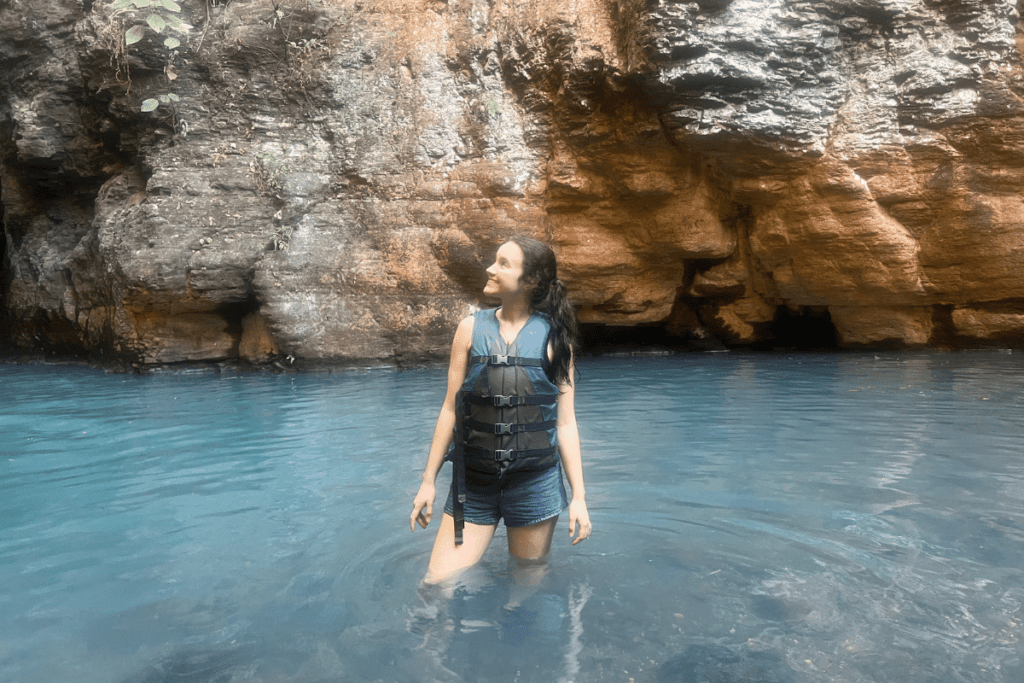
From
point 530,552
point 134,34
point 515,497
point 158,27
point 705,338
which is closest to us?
point 515,497

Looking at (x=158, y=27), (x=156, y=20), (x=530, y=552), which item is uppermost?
(x=156, y=20)

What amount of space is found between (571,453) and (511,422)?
0.95ft

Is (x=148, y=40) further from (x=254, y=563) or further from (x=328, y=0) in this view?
(x=254, y=563)

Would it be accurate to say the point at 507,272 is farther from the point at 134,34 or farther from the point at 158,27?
the point at 134,34

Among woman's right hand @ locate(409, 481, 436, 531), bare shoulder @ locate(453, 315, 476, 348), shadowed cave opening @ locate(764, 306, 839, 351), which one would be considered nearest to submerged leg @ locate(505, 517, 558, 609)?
woman's right hand @ locate(409, 481, 436, 531)

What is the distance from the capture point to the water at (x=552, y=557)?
2447 millimetres

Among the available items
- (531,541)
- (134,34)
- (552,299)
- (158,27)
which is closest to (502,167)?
A: (158,27)

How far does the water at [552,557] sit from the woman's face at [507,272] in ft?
3.80

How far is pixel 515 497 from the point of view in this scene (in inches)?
115

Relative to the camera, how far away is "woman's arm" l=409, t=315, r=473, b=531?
113 inches

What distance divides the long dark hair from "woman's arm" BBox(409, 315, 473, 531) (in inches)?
11.9

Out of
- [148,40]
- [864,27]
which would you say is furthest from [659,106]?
[148,40]

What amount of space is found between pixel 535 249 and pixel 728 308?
34.4ft

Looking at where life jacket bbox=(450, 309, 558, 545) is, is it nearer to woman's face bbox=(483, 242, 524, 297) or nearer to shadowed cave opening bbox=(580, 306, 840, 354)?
woman's face bbox=(483, 242, 524, 297)
